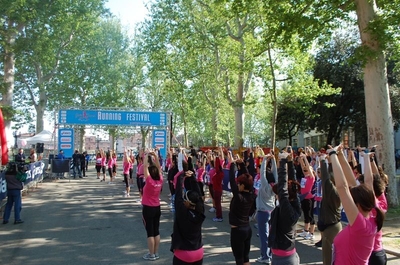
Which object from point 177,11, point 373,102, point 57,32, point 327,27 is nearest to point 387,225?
point 373,102

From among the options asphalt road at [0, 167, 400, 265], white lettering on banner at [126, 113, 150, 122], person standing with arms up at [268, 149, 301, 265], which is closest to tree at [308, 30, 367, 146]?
white lettering on banner at [126, 113, 150, 122]

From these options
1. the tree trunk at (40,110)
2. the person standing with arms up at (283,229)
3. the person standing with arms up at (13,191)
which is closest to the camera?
the person standing with arms up at (283,229)

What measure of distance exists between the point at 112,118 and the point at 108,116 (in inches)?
11.5

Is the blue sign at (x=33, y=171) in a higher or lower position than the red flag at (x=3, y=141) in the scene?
lower

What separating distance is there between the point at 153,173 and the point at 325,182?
3226 mm

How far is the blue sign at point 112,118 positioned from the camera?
25781 mm

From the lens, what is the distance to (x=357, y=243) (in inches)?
135

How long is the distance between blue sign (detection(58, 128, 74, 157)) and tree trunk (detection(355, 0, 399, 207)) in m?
19.2

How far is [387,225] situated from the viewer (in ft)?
34.9

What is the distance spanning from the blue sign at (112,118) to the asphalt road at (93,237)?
1150 cm

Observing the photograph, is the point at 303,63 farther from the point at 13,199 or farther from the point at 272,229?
the point at 272,229

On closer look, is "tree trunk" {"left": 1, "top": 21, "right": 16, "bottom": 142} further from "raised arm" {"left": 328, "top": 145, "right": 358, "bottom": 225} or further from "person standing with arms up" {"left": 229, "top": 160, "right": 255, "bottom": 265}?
"raised arm" {"left": 328, "top": 145, "right": 358, "bottom": 225}

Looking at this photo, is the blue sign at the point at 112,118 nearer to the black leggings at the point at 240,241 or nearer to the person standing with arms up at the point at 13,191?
the person standing with arms up at the point at 13,191

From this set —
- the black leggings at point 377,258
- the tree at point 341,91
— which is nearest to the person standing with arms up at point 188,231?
the black leggings at point 377,258
